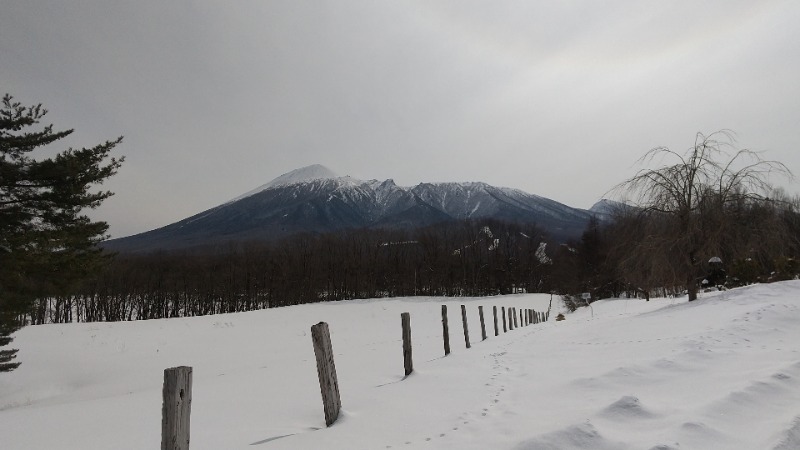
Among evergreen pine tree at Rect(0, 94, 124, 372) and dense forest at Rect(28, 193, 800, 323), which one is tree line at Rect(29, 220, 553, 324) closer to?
dense forest at Rect(28, 193, 800, 323)

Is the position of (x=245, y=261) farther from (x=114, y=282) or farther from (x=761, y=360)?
(x=761, y=360)

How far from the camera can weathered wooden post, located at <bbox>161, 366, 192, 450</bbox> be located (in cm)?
342

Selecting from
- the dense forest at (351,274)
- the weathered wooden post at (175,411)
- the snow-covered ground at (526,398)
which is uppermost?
the dense forest at (351,274)

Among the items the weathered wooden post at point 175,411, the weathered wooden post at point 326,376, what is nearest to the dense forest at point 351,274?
the weathered wooden post at point 326,376

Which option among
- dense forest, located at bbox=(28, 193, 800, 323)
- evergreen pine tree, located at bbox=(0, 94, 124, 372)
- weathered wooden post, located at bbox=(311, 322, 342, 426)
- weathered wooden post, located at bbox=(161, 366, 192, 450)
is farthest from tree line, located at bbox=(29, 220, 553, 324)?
weathered wooden post, located at bbox=(161, 366, 192, 450)

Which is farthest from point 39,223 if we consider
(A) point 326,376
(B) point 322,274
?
(B) point 322,274

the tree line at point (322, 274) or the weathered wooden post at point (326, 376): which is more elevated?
the tree line at point (322, 274)

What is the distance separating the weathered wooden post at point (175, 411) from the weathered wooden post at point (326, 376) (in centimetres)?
164

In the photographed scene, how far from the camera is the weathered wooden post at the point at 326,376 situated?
497 cm

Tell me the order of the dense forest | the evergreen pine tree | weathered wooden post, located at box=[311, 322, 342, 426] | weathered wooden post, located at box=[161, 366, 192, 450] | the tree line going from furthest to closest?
the tree line → the dense forest → the evergreen pine tree → weathered wooden post, located at box=[311, 322, 342, 426] → weathered wooden post, located at box=[161, 366, 192, 450]

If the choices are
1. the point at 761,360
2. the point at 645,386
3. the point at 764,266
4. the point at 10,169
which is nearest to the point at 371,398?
the point at 645,386

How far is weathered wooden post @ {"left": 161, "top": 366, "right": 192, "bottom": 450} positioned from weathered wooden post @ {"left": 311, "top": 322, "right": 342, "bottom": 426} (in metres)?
1.64

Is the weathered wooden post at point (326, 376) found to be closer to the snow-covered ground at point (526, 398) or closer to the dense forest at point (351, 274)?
the snow-covered ground at point (526, 398)

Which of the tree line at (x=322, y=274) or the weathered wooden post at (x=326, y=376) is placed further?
the tree line at (x=322, y=274)
